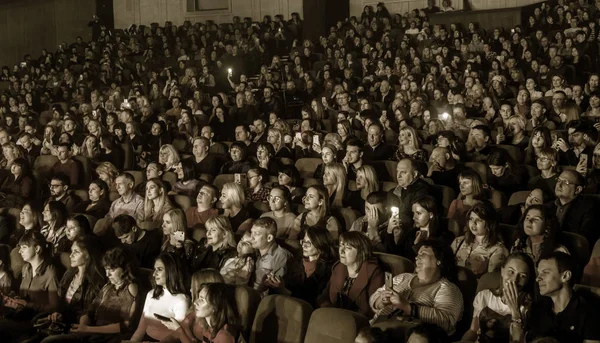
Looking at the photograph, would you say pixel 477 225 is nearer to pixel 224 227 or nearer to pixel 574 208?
pixel 574 208

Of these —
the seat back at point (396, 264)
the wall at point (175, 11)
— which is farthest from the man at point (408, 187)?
the wall at point (175, 11)

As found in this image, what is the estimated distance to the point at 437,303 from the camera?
137 inches

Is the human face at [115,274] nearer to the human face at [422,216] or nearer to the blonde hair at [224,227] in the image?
the blonde hair at [224,227]

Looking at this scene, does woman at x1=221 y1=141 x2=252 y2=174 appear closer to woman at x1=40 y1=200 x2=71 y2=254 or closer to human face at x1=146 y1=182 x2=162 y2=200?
human face at x1=146 y1=182 x2=162 y2=200

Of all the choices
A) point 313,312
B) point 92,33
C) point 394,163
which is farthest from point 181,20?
point 313,312

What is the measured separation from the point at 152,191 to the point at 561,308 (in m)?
3.18

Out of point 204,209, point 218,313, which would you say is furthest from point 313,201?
point 218,313

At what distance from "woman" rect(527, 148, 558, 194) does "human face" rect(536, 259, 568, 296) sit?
188 centimetres

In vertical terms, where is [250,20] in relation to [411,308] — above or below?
above

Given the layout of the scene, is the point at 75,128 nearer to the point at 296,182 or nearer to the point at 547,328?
the point at 296,182

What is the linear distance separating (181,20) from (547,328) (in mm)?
15262

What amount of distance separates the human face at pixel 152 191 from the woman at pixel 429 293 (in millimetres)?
2370

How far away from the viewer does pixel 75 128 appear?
28.7 ft

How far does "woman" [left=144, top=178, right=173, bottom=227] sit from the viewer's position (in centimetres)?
555
